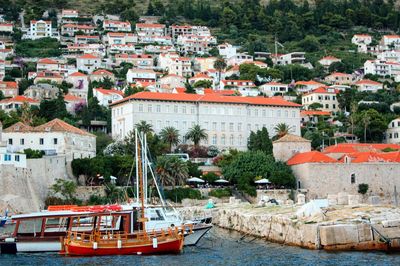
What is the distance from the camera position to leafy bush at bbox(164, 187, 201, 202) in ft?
205

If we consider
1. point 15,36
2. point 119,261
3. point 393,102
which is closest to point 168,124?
point 393,102

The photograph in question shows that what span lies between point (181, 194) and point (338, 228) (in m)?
28.1

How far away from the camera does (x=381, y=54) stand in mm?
145000

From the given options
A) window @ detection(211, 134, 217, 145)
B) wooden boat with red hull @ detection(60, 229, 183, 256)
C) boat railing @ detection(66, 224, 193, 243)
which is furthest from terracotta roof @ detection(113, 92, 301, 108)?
wooden boat with red hull @ detection(60, 229, 183, 256)

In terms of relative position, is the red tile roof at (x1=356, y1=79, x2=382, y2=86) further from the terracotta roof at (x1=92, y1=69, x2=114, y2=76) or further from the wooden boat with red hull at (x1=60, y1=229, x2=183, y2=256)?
the wooden boat with red hull at (x1=60, y1=229, x2=183, y2=256)

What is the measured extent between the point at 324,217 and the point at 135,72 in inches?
3454

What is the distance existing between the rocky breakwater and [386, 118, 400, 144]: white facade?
53978mm

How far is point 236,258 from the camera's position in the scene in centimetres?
3644

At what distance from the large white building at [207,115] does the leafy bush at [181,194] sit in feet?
63.2

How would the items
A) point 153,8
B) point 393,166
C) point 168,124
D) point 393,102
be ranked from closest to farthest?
point 393,166 → point 168,124 → point 393,102 → point 153,8

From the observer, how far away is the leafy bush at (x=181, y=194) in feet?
205

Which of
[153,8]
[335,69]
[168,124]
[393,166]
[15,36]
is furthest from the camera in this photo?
[153,8]

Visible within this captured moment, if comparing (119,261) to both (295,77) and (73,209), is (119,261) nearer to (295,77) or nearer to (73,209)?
(73,209)

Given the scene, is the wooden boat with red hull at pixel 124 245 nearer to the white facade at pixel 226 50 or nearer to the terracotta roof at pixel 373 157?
the terracotta roof at pixel 373 157
